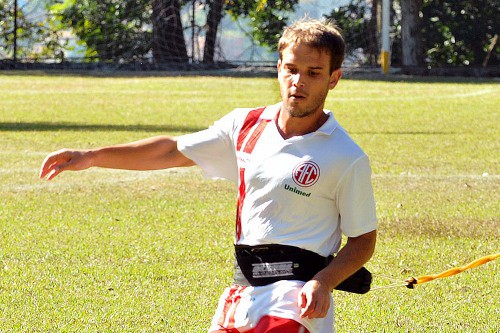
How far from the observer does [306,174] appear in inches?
149

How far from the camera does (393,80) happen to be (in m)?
27.7

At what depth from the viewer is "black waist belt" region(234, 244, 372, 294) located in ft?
12.6

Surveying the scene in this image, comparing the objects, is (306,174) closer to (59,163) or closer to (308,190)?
(308,190)

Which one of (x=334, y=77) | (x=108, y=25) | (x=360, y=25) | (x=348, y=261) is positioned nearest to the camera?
(x=348, y=261)

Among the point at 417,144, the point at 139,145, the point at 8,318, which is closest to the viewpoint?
the point at 139,145

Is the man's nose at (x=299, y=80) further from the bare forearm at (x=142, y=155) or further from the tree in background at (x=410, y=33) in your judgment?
the tree in background at (x=410, y=33)

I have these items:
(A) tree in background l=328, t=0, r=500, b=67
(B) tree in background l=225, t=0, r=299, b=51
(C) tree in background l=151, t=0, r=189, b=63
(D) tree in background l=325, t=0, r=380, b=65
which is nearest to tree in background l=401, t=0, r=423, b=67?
(A) tree in background l=328, t=0, r=500, b=67

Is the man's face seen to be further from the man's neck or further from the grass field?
the grass field

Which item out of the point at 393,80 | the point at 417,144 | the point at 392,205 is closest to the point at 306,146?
the point at 392,205

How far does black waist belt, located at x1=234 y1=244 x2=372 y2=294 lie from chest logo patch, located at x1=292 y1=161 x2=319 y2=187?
22cm

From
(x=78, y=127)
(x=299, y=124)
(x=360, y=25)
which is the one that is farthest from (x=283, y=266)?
(x=360, y=25)

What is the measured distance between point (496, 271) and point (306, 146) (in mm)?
3901

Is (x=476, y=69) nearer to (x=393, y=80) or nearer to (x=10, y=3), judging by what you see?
(x=393, y=80)

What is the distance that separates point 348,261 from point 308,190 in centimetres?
26
